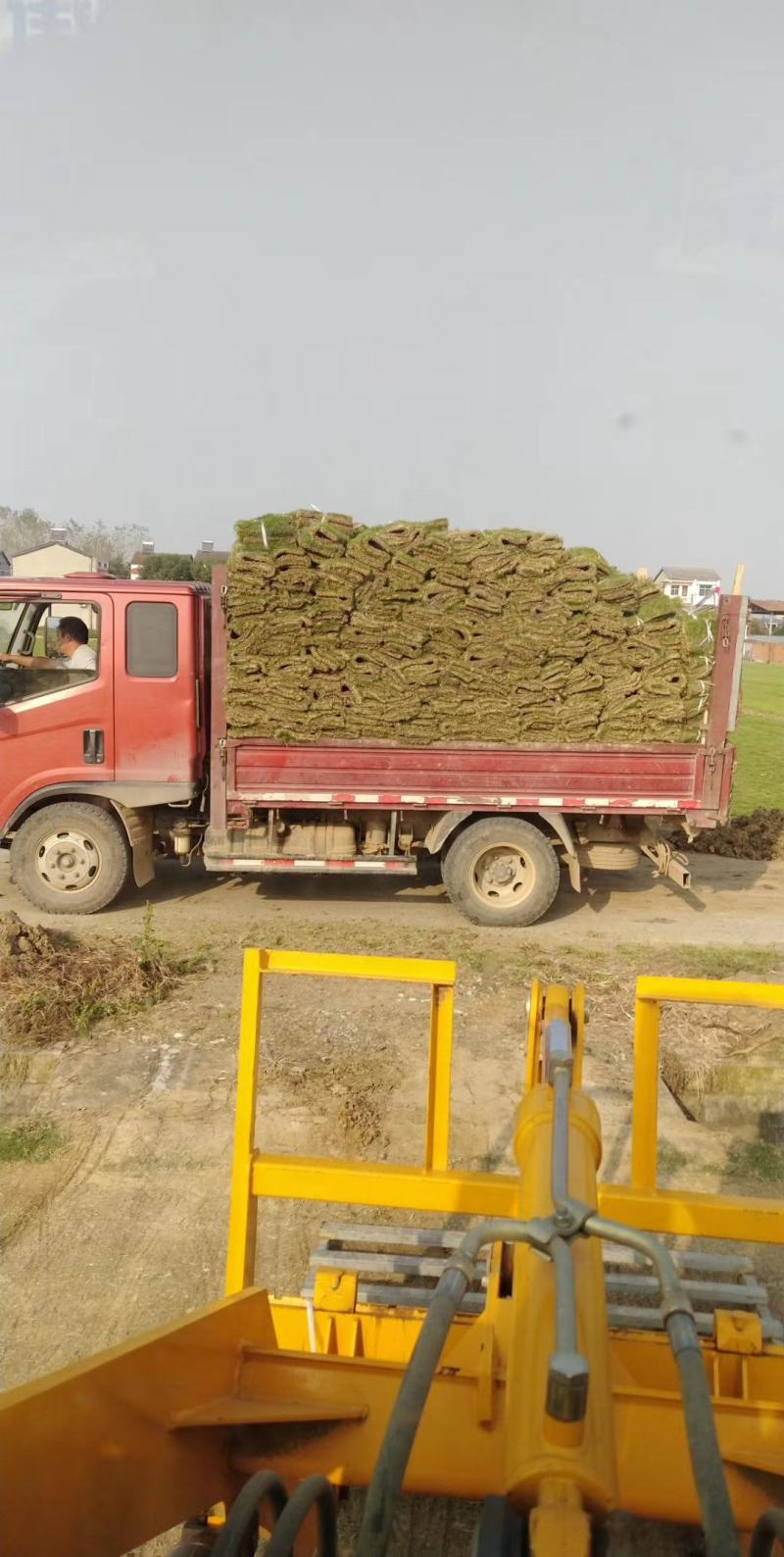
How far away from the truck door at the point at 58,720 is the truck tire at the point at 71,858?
21 cm

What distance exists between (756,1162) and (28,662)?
579 centimetres

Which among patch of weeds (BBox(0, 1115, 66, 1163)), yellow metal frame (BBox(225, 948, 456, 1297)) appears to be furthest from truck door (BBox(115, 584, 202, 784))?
yellow metal frame (BBox(225, 948, 456, 1297))

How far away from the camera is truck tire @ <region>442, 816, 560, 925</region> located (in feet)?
25.2

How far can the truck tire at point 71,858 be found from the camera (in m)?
7.60

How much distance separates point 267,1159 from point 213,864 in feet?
16.8

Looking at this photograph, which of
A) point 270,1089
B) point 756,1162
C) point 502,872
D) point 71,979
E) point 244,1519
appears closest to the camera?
point 244,1519

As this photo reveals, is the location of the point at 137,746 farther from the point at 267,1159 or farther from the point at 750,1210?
the point at 750,1210

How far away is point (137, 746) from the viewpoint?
7.50m

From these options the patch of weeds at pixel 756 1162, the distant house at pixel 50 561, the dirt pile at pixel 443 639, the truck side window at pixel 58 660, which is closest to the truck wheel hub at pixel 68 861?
the truck side window at pixel 58 660

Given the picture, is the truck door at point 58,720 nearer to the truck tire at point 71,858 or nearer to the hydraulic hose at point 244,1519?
the truck tire at point 71,858

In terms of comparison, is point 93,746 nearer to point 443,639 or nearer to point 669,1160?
point 443,639

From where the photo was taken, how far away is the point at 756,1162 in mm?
4375

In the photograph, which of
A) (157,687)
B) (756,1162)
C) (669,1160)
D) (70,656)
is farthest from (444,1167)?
(70,656)

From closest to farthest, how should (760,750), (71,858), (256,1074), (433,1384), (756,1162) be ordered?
(433,1384) < (256,1074) < (756,1162) < (71,858) < (760,750)
